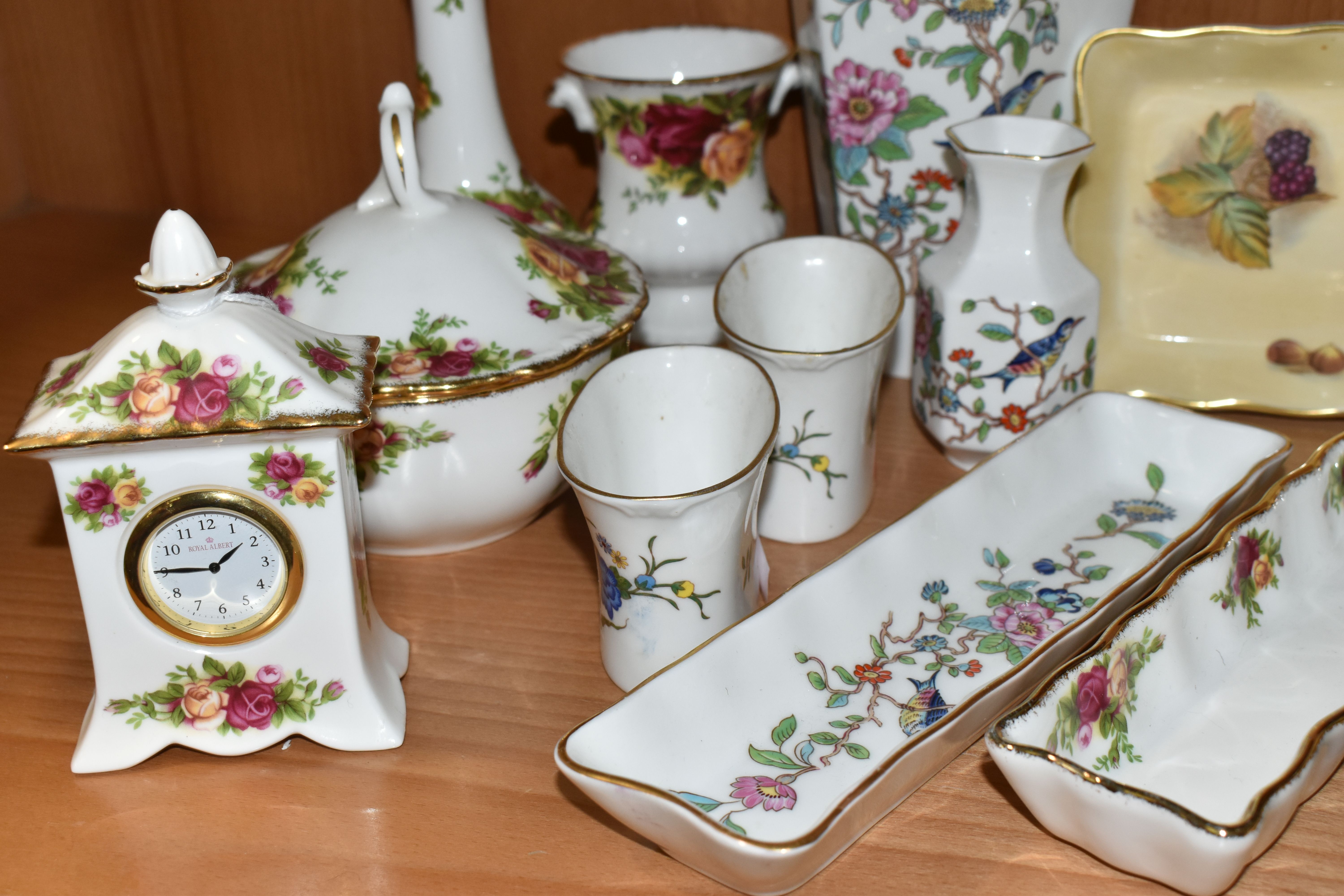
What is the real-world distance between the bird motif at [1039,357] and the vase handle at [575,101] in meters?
0.33

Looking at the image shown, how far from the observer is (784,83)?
2.81 ft

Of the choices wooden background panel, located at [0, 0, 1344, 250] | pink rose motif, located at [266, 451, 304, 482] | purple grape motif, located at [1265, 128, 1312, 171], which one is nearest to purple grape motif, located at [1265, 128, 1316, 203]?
purple grape motif, located at [1265, 128, 1312, 171]

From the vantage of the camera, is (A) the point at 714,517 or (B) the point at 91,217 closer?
(A) the point at 714,517

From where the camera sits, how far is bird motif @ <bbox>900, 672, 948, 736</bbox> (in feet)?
2.03

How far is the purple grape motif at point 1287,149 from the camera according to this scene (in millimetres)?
805

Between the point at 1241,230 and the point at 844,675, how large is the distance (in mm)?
444

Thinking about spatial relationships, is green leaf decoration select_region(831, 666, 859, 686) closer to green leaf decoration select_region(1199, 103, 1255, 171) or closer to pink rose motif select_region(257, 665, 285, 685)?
pink rose motif select_region(257, 665, 285, 685)

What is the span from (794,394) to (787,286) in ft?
0.40

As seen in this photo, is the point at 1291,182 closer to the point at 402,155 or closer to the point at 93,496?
the point at 402,155

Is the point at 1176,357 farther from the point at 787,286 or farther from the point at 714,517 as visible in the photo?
the point at 714,517

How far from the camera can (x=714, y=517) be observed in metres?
0.59

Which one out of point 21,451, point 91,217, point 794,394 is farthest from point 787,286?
point 91,217

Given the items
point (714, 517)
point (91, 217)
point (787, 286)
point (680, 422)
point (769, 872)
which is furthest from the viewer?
point (91, 217)

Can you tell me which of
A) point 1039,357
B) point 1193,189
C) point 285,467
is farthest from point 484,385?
point 1193,189
